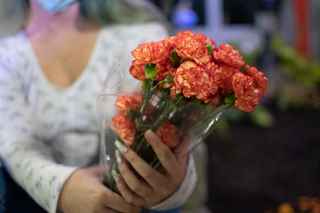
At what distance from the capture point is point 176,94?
37 cm

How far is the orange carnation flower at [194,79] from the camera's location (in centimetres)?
34

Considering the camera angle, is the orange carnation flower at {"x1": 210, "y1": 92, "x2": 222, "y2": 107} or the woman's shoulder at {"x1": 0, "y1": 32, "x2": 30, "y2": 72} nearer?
the orange carnation flower at {"x1": 210, "y1": 92, "x2": 222, "y2": 107}

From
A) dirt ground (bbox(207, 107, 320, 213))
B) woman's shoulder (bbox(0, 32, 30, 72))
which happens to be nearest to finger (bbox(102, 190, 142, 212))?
woman's shoulder (bbox(0, 32, 30, 72))

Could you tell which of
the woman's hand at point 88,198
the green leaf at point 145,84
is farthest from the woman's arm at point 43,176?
the green leaf at point 145,84

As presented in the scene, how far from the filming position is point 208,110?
0.44 meters

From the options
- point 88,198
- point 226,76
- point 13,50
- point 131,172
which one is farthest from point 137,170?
point 13,50

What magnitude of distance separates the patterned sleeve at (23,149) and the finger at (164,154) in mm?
202

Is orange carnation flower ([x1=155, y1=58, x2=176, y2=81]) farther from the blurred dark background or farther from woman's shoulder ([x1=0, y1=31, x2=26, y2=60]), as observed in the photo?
the blurred dark background

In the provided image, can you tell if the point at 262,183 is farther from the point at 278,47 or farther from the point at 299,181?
the point at 278,47

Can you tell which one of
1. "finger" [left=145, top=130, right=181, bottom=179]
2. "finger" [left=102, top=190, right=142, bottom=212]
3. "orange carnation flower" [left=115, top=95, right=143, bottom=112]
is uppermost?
"orange carnation flower" [left=115, top=95, right=143, bottom=112]

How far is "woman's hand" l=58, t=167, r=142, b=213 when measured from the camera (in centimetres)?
48

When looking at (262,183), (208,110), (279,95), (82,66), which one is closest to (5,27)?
(82,66)

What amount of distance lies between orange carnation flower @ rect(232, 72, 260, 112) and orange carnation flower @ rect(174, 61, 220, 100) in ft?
0.11

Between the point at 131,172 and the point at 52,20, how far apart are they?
2.06 ft
